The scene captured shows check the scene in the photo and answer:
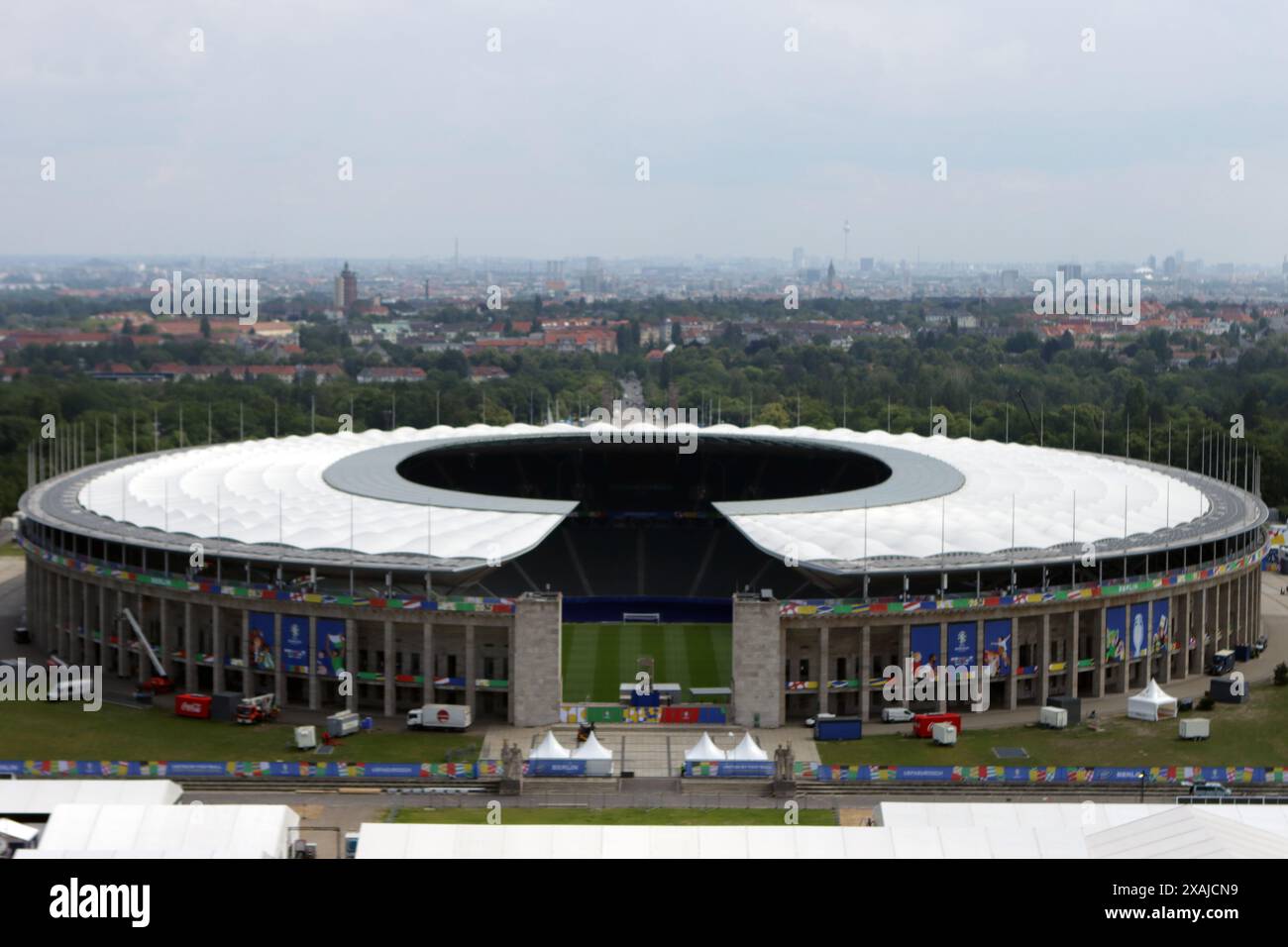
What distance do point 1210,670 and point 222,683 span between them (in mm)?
50011

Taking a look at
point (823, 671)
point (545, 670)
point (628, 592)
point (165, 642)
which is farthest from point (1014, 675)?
point (165, 642)

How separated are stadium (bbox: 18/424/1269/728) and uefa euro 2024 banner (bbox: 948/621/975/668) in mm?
140

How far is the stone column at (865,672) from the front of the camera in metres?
83.8

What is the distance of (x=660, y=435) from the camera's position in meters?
130

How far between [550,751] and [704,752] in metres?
6.33

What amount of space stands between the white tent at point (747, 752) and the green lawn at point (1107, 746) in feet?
12.7

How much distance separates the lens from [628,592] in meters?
109

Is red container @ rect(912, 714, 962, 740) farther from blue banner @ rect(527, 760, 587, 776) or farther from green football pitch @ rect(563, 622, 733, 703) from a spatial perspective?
blue banner @ rect(527, 760, 587, 776)

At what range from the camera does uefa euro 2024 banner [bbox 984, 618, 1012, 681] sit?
85.3 meters

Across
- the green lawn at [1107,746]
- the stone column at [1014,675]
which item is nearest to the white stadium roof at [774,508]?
the stone column at [1014,675]

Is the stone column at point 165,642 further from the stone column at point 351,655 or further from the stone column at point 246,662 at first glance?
the stone column at point 351,655

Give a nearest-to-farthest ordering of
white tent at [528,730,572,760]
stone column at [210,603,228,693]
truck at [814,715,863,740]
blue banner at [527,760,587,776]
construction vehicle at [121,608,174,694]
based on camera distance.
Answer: blue banner at [527,760,587,776] < white tent at [528,730,572,760] < truck at [814,715,863,740] < stone column at [210,603,228,693] < construction vehicle at [121,608,174,694]

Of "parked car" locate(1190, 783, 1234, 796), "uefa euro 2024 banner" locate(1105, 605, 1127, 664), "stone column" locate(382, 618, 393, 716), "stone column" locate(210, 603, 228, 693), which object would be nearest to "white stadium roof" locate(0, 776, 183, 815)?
"stone column" locate(382, 618, 393, 716)
